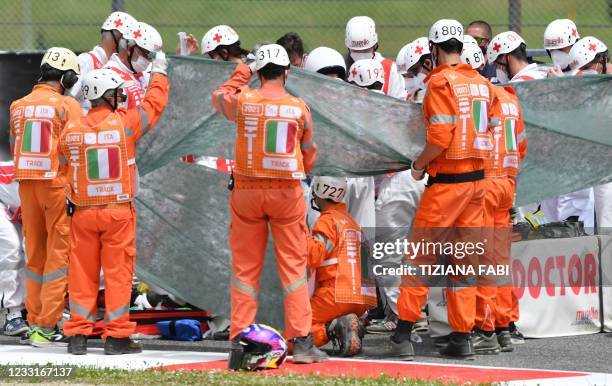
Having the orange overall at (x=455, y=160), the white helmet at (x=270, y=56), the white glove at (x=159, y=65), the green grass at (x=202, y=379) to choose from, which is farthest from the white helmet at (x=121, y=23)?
the green grass at (x=202, y=379)

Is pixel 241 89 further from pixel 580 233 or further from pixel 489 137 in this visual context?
pixel 580 233

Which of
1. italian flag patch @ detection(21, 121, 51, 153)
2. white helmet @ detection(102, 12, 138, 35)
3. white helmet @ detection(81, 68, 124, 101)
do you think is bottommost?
italian flag patch @ detection(21, 121, 51, 153)

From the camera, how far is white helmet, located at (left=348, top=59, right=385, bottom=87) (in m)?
10.6

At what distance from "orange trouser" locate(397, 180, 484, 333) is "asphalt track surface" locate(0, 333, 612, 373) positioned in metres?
0.33

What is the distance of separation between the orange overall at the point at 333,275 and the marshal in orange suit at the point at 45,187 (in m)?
1.93

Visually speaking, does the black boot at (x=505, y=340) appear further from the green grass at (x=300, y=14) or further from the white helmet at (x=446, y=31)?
the green grass at (x=300, y=14)

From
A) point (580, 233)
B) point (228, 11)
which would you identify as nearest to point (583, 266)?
point (580, 233)

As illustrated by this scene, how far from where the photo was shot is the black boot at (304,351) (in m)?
8.88

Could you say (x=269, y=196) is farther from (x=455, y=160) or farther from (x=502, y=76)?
(x=502, y=76)

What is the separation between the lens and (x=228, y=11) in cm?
2200

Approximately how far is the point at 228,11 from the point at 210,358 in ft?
44.5

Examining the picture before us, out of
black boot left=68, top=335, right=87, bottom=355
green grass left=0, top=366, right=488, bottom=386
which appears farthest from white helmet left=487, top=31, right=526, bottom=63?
black boot left=68, top=335, right=87, bottom=355

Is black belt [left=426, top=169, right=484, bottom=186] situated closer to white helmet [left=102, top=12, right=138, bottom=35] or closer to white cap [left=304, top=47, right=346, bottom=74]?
white cap [left=304, top=47, right=346, bottom=74]

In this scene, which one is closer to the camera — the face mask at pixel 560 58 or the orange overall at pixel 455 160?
the orange overall at pixel 455 160
